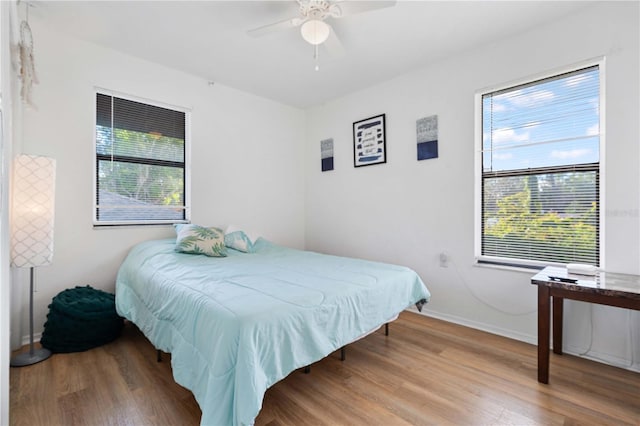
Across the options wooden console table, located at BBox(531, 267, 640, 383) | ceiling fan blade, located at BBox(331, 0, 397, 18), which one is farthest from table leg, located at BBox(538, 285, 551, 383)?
ceiling fan blade, located at BBox(331, 0, 397, 18)

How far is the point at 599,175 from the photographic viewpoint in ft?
7.43

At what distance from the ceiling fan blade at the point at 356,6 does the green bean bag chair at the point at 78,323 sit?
2852 millimetres

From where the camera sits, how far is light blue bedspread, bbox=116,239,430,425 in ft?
4.30

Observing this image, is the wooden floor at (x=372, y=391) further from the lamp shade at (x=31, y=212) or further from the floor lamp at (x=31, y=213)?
the lamp shade at (x=31, y=212)

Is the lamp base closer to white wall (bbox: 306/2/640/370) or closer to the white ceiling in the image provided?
the white ceiling

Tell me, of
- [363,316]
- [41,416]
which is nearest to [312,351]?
[363,316]

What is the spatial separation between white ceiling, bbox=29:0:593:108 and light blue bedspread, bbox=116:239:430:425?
6.24 feet

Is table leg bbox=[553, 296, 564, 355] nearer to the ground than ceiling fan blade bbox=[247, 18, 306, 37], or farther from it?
nearer to the ground

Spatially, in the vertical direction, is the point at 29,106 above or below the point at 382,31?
below

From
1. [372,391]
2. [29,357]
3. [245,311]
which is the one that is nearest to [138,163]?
[29,357]

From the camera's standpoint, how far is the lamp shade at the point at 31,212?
2004mm

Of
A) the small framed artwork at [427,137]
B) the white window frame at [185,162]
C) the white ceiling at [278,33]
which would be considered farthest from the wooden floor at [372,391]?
the white ceiling at [278,33]

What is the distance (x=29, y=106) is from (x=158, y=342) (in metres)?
2.09

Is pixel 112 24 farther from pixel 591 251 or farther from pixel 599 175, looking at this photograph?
pixel 591 251
